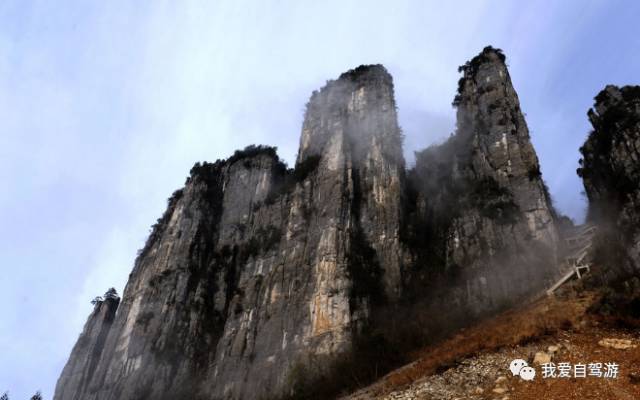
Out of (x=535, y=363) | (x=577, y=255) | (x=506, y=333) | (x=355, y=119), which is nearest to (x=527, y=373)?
(x=535, y=363)

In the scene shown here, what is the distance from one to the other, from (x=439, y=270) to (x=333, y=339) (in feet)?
31.2

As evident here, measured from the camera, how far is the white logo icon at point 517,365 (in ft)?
70.9

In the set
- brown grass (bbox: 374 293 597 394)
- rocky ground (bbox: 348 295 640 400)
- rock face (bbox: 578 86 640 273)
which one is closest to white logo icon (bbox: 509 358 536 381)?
rocky ground (bbox: 348 295 640 400)

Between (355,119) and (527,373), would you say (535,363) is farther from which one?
(355,119)

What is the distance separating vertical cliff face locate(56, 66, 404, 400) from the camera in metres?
38.6

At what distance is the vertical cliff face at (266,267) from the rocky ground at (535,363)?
10.9 metres

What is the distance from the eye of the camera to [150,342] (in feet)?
147

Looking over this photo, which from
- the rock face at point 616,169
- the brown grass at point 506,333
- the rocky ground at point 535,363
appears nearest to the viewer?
the rocky ground at point 535,363

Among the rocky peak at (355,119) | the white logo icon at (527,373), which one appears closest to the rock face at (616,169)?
the white logo icon at (527,373)

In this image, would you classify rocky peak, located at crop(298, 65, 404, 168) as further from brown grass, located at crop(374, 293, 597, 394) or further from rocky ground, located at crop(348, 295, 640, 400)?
rocky ground, located at crop(348, 295, 640, 400)

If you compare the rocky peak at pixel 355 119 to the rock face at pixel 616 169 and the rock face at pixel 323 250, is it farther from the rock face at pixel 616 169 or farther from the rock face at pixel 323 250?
the rock face at pixel 616 169

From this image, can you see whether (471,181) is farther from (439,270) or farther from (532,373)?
(532,373)

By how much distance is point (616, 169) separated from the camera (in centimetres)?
3397

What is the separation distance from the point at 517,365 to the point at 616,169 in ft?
58.7
